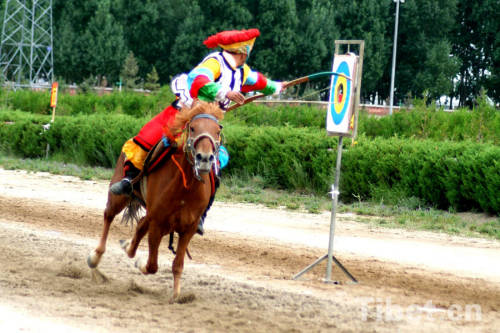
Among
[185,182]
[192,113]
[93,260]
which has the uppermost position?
[192,113]

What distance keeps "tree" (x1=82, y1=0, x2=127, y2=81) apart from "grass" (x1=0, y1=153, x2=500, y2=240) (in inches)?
1392

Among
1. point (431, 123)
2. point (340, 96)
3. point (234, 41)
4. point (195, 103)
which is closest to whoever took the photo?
point (195, 103)

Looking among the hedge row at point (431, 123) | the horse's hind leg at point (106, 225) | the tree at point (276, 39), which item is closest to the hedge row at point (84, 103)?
the hedge row at point (431, 123)

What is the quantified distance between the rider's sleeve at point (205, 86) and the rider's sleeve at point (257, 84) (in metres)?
0.59

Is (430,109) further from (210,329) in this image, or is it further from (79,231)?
(210,329)

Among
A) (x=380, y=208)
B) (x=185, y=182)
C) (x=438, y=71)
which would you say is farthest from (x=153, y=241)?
(x=438, y=71)

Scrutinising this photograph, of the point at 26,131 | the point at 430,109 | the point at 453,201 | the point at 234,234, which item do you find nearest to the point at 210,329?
the point at 234,234

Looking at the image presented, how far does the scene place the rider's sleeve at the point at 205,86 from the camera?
6734mm

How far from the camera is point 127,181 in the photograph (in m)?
7.66

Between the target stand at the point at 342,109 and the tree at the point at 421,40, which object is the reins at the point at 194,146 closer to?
the target stand at the point at 342,109

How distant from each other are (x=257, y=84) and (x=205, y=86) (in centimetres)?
102

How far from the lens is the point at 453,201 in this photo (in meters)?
12.9

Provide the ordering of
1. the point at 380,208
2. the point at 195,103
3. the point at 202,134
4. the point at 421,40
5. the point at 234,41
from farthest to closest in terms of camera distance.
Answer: the point at 421,40 < the point at 380,208 < the point at 234,41 < the point at 195,103 < the point at 202,134

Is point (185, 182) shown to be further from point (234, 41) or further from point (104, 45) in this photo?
point (104, 45)
